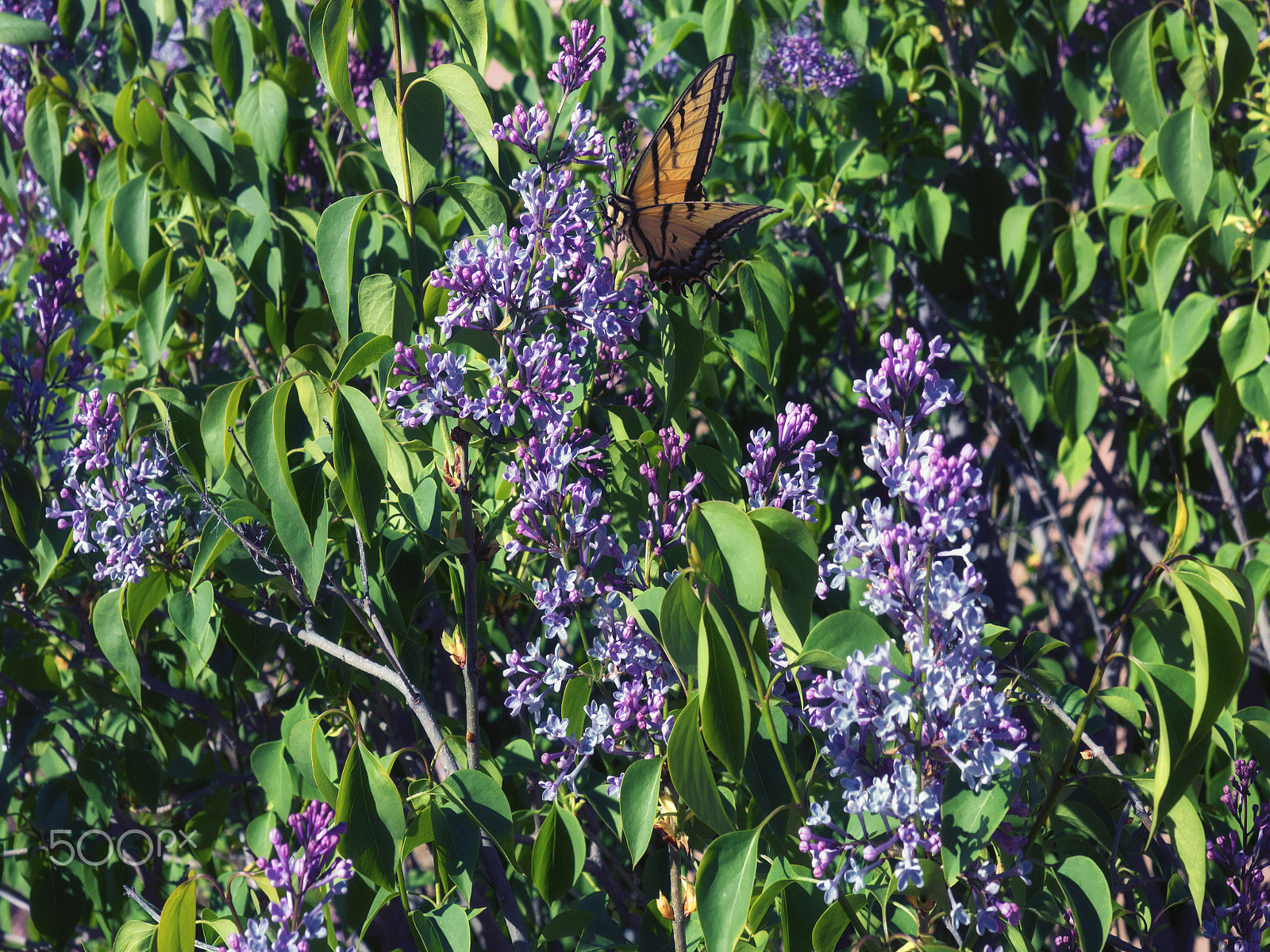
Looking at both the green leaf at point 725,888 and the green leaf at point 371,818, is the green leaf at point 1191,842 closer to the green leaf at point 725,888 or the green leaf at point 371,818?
the green leaf at point 725,888

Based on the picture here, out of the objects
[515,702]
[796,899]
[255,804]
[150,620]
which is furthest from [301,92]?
[796,899]

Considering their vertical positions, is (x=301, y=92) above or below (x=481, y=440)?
above

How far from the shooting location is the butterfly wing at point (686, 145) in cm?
144

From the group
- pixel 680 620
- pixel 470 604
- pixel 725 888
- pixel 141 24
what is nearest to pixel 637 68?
pixel 141 24

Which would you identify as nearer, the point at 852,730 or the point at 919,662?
the point at 919,662

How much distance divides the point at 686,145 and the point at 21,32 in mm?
1223

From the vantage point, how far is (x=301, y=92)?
2188 mm

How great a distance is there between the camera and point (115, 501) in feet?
4.42

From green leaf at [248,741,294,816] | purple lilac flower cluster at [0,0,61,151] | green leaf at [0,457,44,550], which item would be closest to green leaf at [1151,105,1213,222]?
green leaf at [248,741,294,816]

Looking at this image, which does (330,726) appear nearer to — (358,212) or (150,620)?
(150,620)

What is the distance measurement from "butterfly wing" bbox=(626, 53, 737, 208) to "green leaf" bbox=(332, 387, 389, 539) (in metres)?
0.64

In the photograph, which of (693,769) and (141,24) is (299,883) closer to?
(693,769)

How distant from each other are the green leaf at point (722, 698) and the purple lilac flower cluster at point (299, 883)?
1.55 ft

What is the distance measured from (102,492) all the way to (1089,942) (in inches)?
51.9
